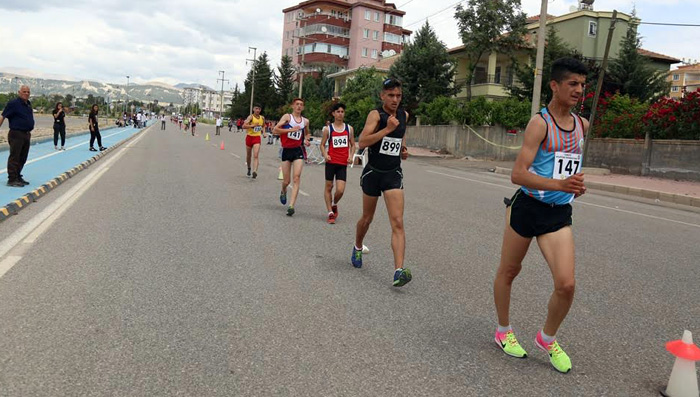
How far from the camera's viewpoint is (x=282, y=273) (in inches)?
233

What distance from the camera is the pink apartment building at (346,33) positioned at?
90.5 metres

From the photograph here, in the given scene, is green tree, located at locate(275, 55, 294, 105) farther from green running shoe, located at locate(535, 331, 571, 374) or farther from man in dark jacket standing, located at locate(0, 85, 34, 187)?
green running shoe, located at locate(535, 331, 571, 374)

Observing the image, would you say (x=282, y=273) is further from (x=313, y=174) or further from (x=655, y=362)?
(x=313, y=174)

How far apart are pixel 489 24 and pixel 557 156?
1616 inches

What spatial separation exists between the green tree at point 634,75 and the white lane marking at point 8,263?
36.2 metres

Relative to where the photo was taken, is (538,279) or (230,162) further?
(230,162)

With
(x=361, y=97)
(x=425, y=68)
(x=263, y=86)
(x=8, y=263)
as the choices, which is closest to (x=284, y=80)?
(x=263, y=86)

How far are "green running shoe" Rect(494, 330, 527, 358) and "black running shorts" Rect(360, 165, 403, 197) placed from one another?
6.66 ft

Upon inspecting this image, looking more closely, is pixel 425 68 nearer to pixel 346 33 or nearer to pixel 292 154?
pixel 292 154

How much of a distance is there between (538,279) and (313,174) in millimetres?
12448

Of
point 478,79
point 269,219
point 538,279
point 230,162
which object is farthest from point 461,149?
point 538,279

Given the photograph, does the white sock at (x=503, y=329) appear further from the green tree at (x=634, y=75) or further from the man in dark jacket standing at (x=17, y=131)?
the green tree at (x=634, y=75)

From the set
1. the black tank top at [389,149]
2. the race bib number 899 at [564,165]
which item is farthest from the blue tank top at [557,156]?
the black tank top at [389,149]

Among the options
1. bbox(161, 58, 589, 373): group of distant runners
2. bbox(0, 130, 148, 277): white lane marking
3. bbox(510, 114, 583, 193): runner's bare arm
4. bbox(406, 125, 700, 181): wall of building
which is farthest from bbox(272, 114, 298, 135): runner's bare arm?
bbox(406, 125, 700, 181): wall of building
